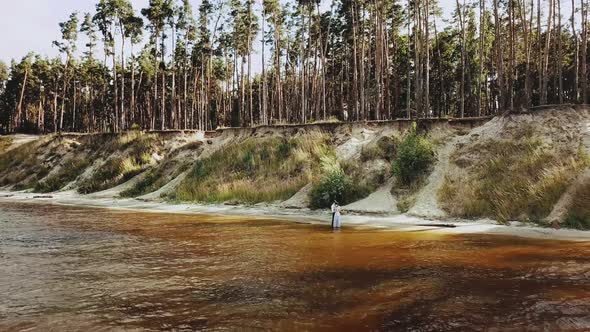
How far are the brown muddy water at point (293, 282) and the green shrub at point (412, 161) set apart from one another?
7674 millimetres

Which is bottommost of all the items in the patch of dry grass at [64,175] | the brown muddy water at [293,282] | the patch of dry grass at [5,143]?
the brown muddy water at [293,282]

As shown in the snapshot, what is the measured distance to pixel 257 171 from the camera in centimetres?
2966

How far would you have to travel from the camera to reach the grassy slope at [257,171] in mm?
26406

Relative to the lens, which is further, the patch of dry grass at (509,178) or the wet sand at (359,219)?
the patch of dry grass at (509,178)

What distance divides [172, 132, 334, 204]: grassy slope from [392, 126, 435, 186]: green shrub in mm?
4952

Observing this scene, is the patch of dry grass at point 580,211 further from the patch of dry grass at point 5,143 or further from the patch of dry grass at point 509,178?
the patch of dry grass at point 5,143

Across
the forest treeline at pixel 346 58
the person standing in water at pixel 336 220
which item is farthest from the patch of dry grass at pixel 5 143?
the person standing in water at pixel 336 220

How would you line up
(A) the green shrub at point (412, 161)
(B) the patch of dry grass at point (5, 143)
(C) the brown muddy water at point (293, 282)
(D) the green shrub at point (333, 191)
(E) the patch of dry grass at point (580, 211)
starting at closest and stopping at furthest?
(C) the brown muddy water at point (293, 282), (E) the patch of dry grass at point (580, 211), (D) the green shrub at point (333, 191), (A) the green shrub at point (412, 161), (B) the patch of dry grass at point (5, 143)

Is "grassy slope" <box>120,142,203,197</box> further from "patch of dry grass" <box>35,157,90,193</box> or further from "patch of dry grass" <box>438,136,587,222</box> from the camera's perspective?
"patch of dry grass" <box>438,136,587,222</box>

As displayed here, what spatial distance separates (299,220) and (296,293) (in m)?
11.6

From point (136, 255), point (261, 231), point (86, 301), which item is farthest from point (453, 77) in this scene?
point (86, 301)

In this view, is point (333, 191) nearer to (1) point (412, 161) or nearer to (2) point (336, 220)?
(1) point (412, 161)

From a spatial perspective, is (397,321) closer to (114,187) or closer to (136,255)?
(136,255)

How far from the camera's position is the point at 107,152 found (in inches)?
1695
